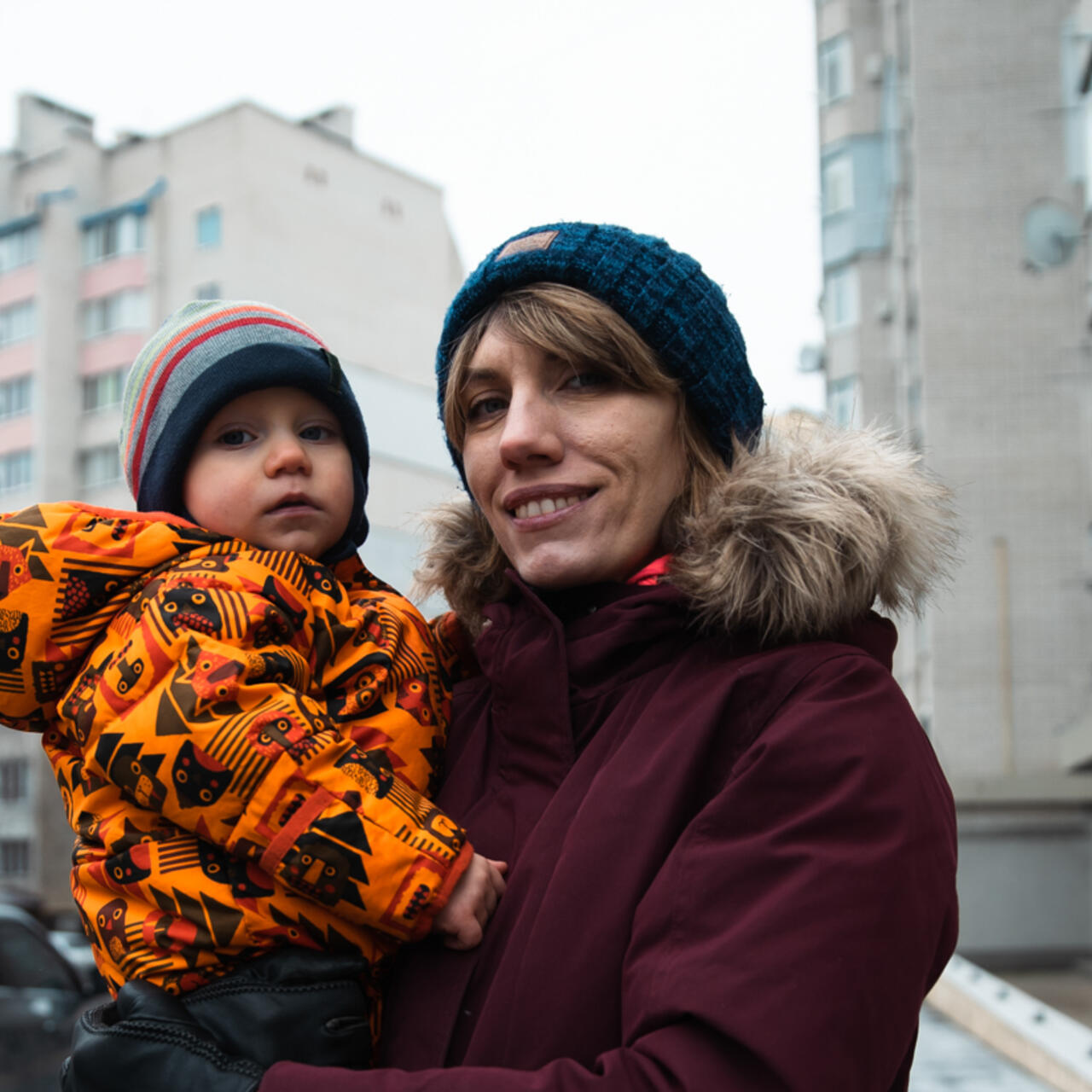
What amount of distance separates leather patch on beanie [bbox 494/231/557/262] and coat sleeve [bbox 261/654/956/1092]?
2.91 ft

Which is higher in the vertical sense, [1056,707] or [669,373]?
[669,373]

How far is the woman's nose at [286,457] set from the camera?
2.32 m

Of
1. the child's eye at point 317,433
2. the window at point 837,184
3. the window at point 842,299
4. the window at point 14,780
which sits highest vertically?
the window at point 837,184

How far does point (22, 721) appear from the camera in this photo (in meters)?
2.12

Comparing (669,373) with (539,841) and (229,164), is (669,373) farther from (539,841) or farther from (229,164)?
(229,164)

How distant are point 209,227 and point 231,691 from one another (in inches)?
1356

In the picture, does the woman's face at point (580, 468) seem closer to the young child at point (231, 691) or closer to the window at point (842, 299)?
the young child at point (231, 691)

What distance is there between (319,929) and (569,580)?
2.10 ft

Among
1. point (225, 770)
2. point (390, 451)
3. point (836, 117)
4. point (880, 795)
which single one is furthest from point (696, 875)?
point (836, 117)

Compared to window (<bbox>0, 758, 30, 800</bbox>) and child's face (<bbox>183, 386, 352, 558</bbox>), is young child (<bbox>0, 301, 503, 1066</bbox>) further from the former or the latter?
window (<bbox>0, 758, 30, 800</bbox>)

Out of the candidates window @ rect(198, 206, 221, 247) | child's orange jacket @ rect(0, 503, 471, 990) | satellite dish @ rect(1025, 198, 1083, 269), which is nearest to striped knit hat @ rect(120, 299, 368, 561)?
child's orange jacket @ rect(0, 503, 471, 990)

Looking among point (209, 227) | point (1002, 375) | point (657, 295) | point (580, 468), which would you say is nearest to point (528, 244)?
point (657, 295)

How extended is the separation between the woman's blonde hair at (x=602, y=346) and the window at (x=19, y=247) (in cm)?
3774

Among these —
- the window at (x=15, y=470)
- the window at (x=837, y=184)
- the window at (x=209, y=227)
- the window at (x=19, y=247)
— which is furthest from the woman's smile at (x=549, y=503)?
the window at (x=19, y=247)
